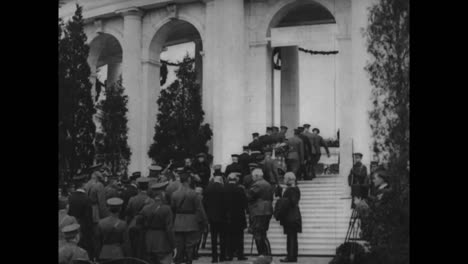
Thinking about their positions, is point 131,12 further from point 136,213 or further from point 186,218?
point 136,213

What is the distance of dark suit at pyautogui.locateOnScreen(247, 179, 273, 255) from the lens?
1529 cm

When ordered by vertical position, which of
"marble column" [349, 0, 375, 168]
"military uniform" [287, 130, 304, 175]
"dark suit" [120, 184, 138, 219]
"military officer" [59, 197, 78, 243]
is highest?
"marble column" [349, 0, 375, 168]

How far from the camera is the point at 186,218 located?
1519 centimetres

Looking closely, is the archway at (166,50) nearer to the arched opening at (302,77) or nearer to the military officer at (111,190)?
the arched opening at (302,77)

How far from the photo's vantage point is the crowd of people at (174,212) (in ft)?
44.9

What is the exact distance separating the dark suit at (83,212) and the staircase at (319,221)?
2263mm

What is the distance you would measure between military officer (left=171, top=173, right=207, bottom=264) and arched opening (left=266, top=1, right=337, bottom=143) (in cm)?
868

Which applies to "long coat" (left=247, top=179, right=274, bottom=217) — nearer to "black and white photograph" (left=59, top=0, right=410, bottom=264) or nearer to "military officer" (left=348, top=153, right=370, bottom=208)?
"black and white photograph" (left=59, top=0, right=410, bottom=264)

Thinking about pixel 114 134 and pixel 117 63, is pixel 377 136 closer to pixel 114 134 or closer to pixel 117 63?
pixel 114 134

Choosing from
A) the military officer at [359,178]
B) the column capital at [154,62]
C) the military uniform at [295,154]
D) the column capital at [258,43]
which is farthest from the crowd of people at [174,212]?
the column capital at [258,43]

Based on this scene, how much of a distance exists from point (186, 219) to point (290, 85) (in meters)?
15.3

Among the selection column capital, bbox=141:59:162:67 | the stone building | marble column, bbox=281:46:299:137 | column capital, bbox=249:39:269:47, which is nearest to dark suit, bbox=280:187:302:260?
the stone building

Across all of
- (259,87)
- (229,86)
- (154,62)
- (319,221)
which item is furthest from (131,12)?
(319,221)
